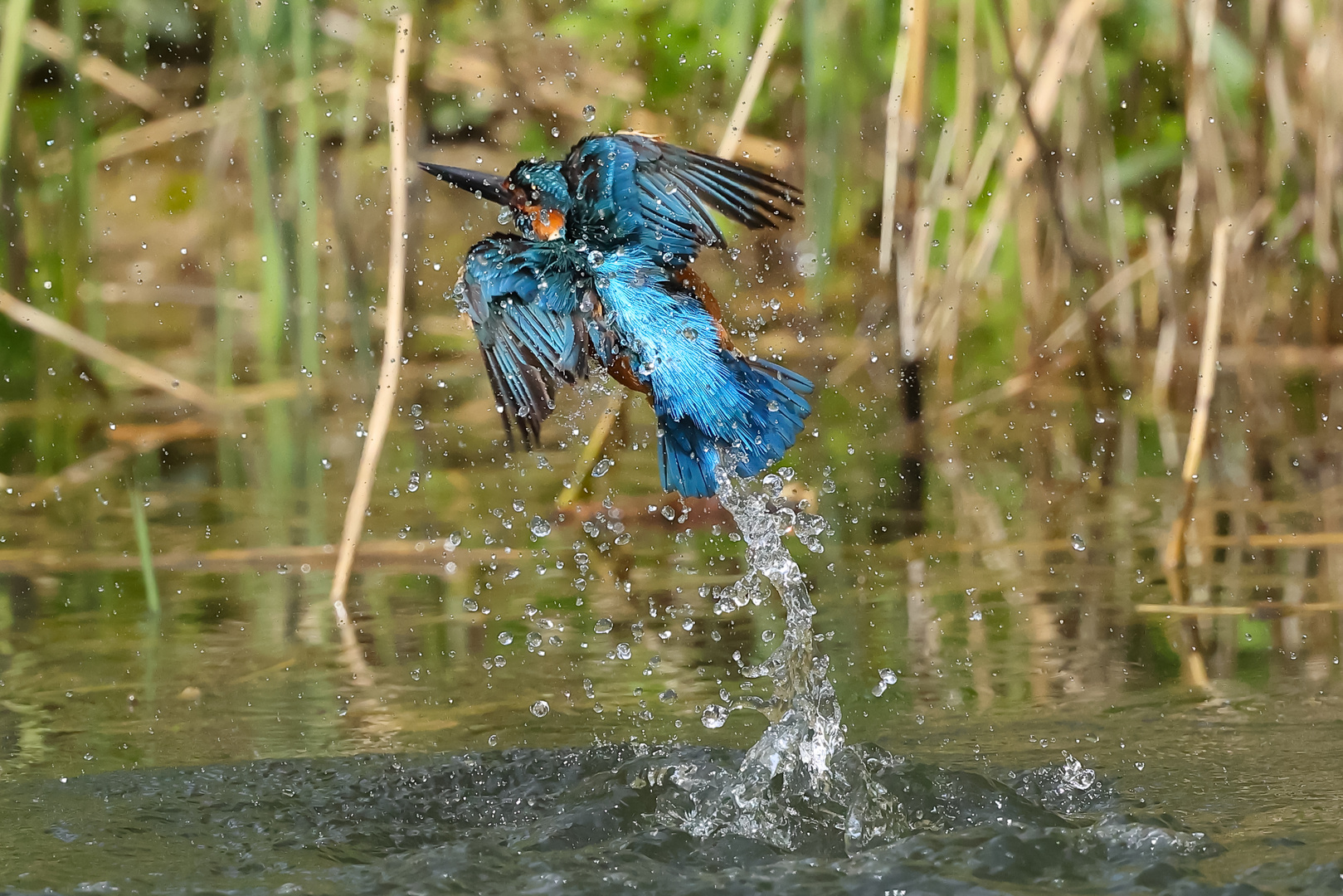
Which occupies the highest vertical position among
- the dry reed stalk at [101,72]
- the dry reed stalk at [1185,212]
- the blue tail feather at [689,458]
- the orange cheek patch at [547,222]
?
the dry reed stalk at [101,72]

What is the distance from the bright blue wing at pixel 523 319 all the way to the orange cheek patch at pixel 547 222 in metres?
0.07

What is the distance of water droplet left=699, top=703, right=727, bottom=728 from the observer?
2180mm

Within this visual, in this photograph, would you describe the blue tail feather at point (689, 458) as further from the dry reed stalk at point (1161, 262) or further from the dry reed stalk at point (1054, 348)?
the dry reed stalk at point (1161, 262)

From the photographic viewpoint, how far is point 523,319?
2143mm

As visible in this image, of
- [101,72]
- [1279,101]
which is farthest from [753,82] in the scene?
[101,72]

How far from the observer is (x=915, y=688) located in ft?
7.60

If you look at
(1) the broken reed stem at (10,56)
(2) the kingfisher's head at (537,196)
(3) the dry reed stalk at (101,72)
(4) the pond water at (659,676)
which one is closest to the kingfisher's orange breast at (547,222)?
(2) the kingfisher's head at (537,196)

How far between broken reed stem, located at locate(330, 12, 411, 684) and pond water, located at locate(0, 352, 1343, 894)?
128 mm

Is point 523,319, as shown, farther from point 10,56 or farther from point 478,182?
point 10,56

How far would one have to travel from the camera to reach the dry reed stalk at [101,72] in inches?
156

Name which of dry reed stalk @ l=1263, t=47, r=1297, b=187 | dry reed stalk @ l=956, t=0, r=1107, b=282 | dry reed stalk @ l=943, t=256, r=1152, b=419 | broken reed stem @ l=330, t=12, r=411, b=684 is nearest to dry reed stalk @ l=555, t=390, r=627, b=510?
broken reed stem @ l=330, t=12, r=411, b=684

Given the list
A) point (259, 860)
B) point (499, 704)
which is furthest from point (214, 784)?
point (499, 704)

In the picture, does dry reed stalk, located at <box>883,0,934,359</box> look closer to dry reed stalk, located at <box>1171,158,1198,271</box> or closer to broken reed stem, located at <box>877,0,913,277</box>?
broken reed stem, located at <box>877,0,913,277</box>

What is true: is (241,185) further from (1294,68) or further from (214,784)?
(214,784)
